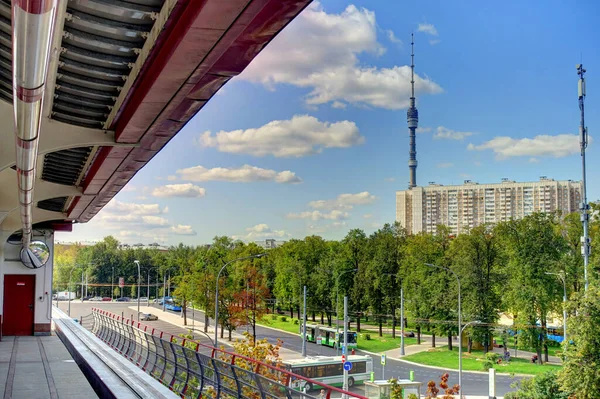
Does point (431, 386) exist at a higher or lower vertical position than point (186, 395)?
lower

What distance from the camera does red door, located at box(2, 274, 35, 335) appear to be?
23.6 meters

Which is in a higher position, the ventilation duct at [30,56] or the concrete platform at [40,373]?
the ventilation duct at [30,56]

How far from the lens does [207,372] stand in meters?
10.2

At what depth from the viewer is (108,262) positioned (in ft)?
363

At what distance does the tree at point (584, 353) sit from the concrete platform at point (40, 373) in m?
17.7

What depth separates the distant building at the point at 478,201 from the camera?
5960 inches

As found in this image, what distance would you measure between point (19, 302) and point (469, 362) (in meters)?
34.0

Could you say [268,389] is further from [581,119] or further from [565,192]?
[565,192]

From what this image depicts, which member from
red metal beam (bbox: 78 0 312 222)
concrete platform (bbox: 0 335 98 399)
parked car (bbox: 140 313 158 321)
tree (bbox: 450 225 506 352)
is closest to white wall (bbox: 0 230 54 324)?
concrete platform (bbox: 0 335 98 399)

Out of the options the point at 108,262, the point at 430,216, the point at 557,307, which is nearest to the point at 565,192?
the point at 430,216

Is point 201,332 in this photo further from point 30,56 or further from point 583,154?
point 30,56

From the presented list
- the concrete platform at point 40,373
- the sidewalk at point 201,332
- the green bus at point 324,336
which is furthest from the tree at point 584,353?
the green bus at point 324,336

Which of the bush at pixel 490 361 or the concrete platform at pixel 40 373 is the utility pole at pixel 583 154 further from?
the concrete platform at pixel 40 373

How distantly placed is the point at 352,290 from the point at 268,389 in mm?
55717
